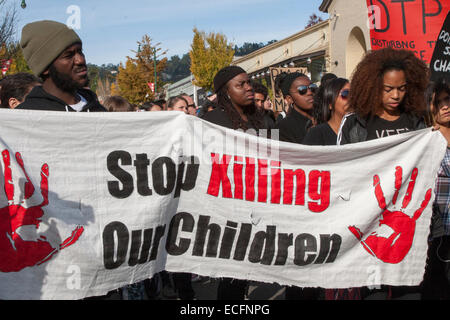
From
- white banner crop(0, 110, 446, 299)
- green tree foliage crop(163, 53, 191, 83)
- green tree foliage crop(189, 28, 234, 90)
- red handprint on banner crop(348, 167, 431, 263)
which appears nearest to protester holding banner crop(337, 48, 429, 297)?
white banner crop(0, 110, 446, 299)

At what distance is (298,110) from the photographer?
204 inches

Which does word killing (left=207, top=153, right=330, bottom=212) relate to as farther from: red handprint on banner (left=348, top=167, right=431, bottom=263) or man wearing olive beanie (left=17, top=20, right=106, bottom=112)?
man wearing olive beanie (left=17, top=20, right=106, bottom=112)

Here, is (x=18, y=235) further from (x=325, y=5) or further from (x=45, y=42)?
(x=325, y=5)

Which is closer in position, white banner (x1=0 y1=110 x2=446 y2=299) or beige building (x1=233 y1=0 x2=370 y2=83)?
white banner (x1=0 y1=110 x2=446 y2=299)

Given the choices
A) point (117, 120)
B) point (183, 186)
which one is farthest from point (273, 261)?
point (117, 120)

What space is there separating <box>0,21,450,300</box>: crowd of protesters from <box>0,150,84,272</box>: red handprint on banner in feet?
1.66

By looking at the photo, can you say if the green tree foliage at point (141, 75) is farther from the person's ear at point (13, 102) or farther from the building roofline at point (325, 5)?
the person's ear at point (13, 102)

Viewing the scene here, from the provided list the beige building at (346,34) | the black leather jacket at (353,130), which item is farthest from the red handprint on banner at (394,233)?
the beige building at (346,34)

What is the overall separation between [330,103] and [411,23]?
1.37 meters

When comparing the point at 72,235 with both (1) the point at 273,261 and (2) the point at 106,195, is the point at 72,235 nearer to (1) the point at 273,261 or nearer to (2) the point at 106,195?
(2) the point at 106,195

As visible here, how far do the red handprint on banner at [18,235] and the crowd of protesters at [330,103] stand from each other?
505 mm

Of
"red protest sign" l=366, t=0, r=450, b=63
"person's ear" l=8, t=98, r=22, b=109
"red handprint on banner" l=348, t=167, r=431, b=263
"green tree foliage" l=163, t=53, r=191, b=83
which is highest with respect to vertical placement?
"green tree foliage" l=163, t=53, r=191, b=83

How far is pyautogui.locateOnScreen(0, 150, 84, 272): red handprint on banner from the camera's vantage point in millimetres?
2857
